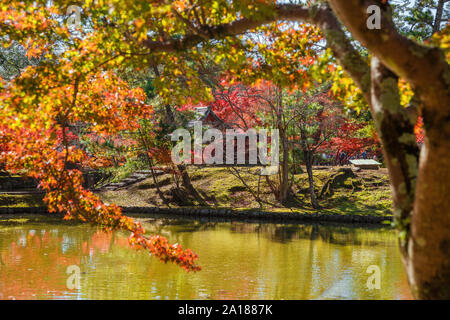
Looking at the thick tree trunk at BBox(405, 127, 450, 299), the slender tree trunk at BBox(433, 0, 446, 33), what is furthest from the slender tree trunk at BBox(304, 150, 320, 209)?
the thick tree trunk at BBox(405, 127, 450, 299)

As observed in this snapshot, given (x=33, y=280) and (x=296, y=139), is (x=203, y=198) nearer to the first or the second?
(x=296, y=139)

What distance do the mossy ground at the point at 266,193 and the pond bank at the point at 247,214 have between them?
501mm

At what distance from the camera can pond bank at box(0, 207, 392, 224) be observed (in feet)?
40.3

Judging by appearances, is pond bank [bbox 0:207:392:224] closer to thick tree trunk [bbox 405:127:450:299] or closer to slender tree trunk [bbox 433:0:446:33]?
slender tree trunk [bbox 433:0:446:33]

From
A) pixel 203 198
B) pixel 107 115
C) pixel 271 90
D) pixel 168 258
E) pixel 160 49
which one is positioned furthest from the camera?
pixel 203 198

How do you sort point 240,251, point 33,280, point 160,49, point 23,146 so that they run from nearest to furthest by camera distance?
point 160,49
point 23,146
point 33,280
point 240,251

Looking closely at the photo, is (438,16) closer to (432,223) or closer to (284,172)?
(284,172)

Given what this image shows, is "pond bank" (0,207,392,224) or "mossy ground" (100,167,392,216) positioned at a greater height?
"mossy ground" (100,167,392,216)

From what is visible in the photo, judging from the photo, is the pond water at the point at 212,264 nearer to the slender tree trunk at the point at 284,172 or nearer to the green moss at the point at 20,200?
the green moss at the point at 20,200

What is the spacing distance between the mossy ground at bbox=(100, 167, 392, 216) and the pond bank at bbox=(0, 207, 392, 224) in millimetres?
501

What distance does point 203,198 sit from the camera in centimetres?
1511

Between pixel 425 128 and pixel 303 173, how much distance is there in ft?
44.3

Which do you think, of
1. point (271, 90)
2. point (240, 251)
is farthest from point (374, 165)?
point (240, 251)

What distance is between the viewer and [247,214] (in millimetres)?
13039
